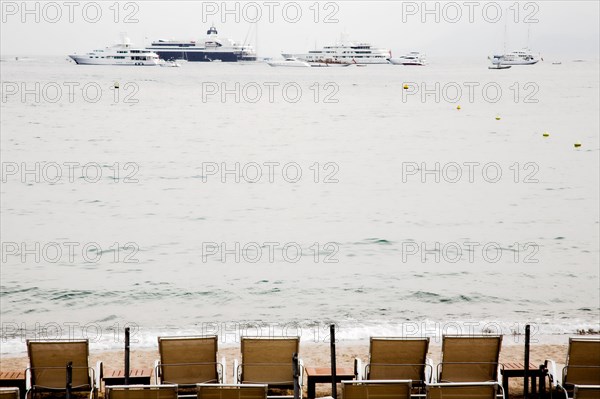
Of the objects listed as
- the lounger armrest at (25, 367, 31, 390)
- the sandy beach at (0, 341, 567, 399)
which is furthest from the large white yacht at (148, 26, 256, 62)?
the lounger armrest at (25, 367, 31, 390)

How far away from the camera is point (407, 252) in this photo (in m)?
19.0

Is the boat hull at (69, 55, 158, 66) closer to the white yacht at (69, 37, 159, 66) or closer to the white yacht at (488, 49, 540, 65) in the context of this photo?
the white yacht at (69, 37, 159, 66)

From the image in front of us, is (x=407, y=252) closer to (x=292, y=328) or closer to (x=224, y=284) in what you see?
(x=224, y=284)

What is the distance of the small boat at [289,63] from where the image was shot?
161m

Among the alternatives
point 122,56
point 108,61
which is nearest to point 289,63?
point 122,56

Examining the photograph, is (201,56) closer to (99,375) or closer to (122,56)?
(122,56)

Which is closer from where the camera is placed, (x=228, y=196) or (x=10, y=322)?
(x=10, y=322)

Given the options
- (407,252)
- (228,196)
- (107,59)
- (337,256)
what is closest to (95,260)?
(337,256)

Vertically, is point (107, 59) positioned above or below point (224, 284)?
above

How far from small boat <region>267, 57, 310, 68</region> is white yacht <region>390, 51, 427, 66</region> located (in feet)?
56.3

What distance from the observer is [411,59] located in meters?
169

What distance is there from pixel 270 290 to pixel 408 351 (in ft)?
28.6

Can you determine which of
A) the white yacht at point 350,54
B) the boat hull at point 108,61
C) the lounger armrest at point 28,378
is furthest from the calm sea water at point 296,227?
the white yacht at point 350,54

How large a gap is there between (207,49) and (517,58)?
5826cm
